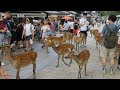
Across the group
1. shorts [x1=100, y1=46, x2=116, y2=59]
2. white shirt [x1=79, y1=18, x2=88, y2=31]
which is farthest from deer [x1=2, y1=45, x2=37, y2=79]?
white shirt [x1=79, y1=18, x2=88, y2=31]

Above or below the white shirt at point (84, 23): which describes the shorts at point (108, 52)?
below

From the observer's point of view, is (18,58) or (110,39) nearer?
(18,58)

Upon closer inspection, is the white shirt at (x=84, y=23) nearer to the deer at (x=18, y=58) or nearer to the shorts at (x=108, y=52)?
the shorts at (x=108, y=52)

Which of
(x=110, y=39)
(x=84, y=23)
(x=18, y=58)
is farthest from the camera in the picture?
(x=84, y=23)

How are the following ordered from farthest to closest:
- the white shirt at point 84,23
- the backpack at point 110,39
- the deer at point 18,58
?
the white shirt at point 84,23
the backpack at point 110,39
the deer at point 18,58

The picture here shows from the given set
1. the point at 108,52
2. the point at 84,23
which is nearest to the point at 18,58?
the point at 108,52

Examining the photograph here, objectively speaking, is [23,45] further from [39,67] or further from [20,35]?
[39,67]

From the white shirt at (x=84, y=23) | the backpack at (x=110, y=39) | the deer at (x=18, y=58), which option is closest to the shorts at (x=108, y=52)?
the backpack at (x=110, y=39)

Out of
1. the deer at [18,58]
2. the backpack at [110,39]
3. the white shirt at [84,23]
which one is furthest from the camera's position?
the white shirt at [84,23]

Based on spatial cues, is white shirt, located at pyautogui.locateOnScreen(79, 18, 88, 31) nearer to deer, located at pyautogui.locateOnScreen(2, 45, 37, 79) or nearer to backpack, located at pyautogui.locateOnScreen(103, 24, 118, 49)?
backpack, located at pyautogui.locateOnScreen(103, 24, 118, 49)

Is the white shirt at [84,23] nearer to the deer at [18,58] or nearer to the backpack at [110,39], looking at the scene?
the backpack at [110,39]

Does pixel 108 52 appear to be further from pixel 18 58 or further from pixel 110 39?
pixel 18 58

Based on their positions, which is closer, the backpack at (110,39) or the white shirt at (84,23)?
the backpack at (110,39)
